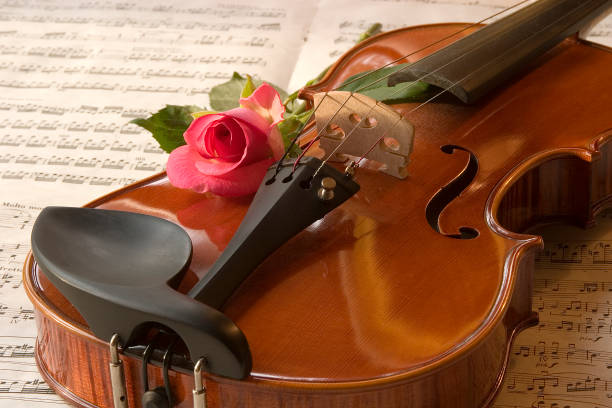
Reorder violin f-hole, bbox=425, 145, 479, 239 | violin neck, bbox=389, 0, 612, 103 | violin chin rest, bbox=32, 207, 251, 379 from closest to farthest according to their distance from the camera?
violin chin rest, bbox=32, 207, 251, 379 → violin f-hole, bbox=425, 145, 479, 239 → violin neck, bbox=389, 0, 612, 103

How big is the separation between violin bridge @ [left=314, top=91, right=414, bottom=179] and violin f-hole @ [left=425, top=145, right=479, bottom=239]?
48 mm

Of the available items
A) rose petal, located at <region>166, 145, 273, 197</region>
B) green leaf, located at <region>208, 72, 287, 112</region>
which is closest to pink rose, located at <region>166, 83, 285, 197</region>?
rose petal, located at <region>166, 145, 273, 197</region>

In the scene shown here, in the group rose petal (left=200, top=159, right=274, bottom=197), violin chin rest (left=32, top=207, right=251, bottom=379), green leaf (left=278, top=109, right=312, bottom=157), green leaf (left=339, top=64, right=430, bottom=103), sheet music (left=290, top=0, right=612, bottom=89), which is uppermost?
sheet music (left=290, top=0, right=612, bottom=89)

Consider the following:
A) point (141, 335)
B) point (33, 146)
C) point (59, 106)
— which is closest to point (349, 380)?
point (141, 335)

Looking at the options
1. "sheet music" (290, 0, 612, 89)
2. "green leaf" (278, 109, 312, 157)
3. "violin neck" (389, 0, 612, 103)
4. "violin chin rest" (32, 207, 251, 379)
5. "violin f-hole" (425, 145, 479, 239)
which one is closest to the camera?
"violin chin rest" (32, 207, 251, 379)

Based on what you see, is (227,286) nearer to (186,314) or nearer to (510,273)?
(186,314)

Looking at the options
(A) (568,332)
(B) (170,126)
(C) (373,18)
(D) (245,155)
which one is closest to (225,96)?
(B) (170,126)

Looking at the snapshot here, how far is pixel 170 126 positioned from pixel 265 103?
124mm

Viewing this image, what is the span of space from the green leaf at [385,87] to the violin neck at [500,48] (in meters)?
0.01

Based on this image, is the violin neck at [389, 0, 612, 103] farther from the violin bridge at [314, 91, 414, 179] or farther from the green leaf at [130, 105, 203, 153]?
the green leaf at [130, 105, 203, 153]

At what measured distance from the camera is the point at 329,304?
0.74 m

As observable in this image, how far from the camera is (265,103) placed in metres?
0.94

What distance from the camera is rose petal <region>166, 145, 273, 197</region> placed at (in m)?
0.88

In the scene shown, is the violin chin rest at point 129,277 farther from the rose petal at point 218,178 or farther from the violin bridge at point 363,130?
the violin bridge at point 363,130
